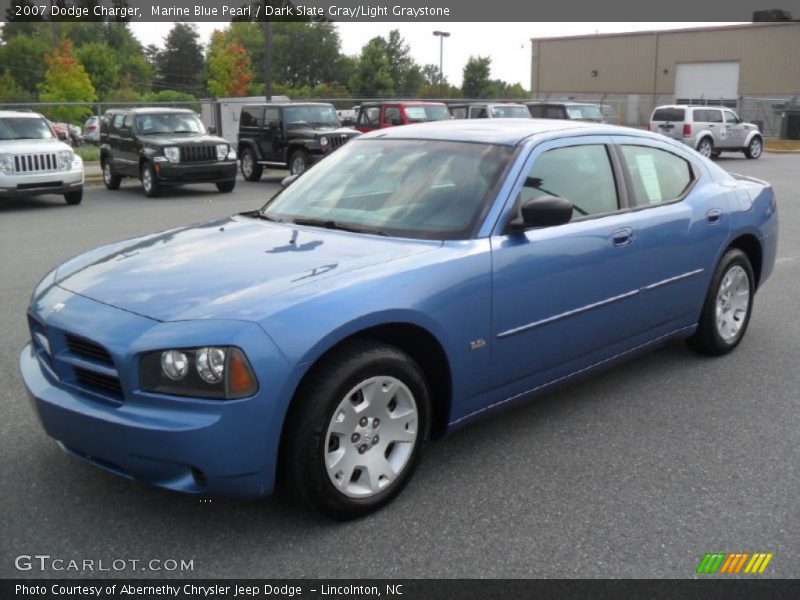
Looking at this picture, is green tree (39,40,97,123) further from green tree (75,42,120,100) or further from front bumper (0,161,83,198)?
front bumper (0,161,83,198)

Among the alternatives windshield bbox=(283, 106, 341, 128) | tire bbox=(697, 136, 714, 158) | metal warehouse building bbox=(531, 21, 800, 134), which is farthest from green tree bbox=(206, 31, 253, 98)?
windshield bbox=(283, 106, 341, 128)

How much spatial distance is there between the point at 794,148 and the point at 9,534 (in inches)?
1380

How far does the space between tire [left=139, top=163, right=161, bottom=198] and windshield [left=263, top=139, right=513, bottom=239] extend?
1245 cm

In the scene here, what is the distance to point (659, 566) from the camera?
312 centimetres

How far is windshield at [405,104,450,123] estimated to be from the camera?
74.4 ft

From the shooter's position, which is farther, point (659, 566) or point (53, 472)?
point (53, 472)

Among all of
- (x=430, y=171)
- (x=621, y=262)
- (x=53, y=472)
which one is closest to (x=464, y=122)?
(x=430, y=171)

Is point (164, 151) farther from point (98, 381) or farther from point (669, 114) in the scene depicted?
point (669, 114)

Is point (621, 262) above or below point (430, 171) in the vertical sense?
below

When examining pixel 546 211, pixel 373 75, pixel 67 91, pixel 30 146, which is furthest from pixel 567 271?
pixel 373 75

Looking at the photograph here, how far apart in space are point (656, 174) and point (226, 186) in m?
13.9

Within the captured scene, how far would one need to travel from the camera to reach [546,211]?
3.88m

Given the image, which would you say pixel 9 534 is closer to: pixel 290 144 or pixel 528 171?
pixel 528 171
